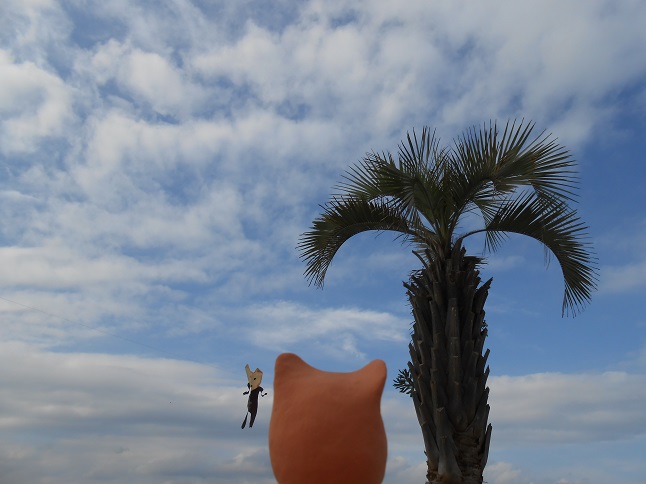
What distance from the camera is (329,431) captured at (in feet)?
21.8

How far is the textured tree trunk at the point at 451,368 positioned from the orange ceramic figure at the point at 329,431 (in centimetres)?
194

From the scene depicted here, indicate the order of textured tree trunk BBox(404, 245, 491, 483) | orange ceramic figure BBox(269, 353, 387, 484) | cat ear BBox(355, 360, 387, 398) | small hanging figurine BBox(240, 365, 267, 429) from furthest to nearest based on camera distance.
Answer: small hanging figurine BBox(240, 365, 267, 429), textured tree trunk BBox(404, 245, 491, 483), cat ear BBox(355, 360, 387, 398), orange ceramic figure BBox(269, 353, 387, 484)

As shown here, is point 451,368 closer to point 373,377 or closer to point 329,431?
point 373,377

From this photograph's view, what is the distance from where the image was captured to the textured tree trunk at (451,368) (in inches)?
343

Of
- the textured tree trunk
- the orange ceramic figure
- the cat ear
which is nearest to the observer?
the orange ceramic figure

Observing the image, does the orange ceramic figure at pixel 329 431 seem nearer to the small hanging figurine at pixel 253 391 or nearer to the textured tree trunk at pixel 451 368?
the textured tree trunk at pixel 451 368

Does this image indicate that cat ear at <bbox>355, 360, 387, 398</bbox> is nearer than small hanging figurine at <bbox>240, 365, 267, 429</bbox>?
Yes

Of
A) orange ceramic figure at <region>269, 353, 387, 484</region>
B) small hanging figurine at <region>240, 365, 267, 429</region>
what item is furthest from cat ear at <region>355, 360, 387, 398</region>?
small hanging figurine at <region>240, 365, 267, 429</region>

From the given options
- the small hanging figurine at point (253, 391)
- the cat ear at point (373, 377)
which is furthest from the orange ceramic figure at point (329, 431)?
the small hanging figurine at point (253, 391)

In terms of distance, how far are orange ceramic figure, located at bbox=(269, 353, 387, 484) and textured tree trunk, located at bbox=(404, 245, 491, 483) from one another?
6.38 ft

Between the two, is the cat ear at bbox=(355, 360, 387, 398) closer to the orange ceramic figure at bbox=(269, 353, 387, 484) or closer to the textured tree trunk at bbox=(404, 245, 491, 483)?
the orange ceramic figure at bbox=(269, 353, 387, 484)

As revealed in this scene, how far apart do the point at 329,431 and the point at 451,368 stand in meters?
2.79

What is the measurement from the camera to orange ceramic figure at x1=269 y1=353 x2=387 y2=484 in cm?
660

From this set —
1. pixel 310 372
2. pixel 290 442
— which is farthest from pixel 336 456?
pixel 310 372
